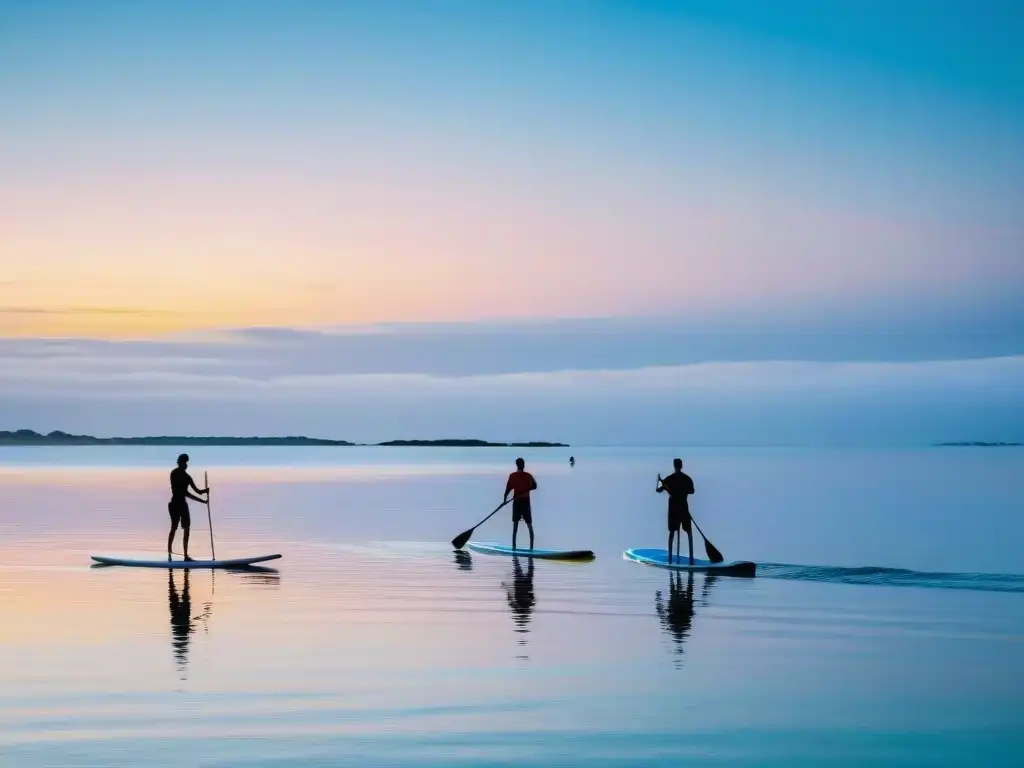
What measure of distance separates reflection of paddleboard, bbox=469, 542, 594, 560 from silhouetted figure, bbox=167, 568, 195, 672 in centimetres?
A: 823

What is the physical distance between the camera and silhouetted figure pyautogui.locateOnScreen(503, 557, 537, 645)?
1805 cm

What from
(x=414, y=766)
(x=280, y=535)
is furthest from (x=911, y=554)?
(x=414, y=766)

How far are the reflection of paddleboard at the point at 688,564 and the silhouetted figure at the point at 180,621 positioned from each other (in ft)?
31.9

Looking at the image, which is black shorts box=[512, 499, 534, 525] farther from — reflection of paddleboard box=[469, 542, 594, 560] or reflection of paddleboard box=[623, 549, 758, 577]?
reflection of paddleboard box=[623, 549, 758, 577]

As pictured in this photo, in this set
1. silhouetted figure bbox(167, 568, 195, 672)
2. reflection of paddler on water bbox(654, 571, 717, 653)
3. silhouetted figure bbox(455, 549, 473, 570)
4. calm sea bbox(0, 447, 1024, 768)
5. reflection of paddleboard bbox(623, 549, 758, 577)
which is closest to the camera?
calm sea bbox(0, 447, 1024, 768)

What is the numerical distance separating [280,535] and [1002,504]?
1345 inches

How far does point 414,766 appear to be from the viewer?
10086mm

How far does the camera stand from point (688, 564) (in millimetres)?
25656

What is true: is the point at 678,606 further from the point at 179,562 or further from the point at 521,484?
the point at 179,562

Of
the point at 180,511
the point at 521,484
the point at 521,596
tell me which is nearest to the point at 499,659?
the point at 521,596

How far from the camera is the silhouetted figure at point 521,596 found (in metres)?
18.0

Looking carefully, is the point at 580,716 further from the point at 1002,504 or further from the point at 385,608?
the point at 1002,504

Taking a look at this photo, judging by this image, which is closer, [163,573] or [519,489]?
[163,573]

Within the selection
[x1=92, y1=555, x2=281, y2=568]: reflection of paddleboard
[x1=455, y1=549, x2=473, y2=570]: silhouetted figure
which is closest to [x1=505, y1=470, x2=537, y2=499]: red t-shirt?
[x1=455, y1=549, x2=473, y2=570]: silhouetted figure
